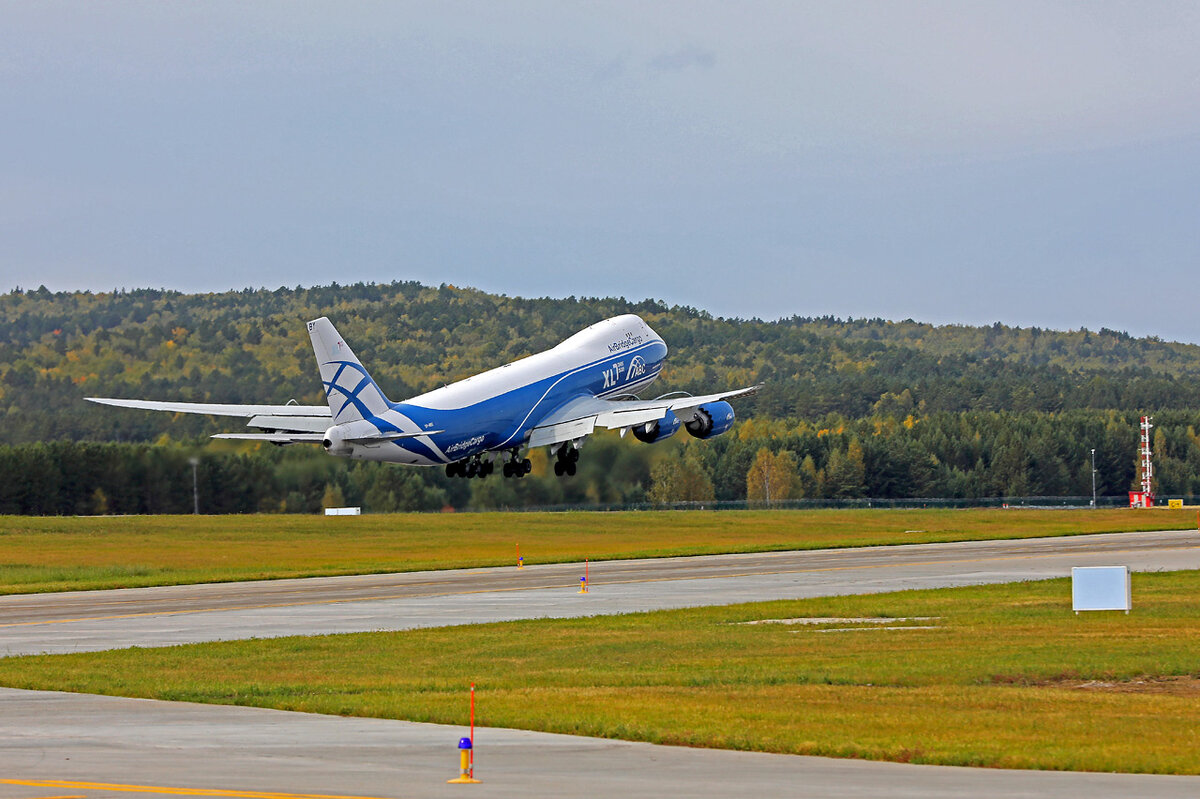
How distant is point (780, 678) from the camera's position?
3381 centimetres

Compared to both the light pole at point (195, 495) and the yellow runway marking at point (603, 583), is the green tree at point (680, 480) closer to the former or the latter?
the yellow runway marking at point (603, 583)

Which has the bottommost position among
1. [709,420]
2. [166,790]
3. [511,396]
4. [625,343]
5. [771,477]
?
[166,790]

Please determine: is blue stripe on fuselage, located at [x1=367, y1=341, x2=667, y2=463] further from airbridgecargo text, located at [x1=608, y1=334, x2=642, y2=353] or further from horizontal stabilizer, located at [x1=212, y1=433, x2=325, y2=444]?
horizontal stabilizer, located at [x1=212, y1=433, x2=325, y2=444]

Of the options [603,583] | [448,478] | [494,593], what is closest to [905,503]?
[448,478]

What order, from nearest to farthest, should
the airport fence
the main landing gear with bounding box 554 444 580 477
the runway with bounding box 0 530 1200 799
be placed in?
the runway with bounding box 0 530 1200 799
the main landing gear with bounding box 554 444 580 477
the airport fence

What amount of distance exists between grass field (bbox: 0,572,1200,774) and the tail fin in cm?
1221

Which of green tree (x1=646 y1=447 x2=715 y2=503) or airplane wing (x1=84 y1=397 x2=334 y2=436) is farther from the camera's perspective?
green tree (x1=646 y1=447 x2=715 y2=503)

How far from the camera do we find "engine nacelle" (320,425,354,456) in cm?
5772

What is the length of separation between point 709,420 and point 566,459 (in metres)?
6.67

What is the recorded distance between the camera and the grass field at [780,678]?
81.9 ft

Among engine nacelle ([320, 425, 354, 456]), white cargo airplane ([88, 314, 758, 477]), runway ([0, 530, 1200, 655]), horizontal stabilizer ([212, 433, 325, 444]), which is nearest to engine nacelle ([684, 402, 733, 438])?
white cargo airplane ([88, 314, 758, 477])

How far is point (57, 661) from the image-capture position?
132 feet

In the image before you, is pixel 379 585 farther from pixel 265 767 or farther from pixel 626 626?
pixel 265 767

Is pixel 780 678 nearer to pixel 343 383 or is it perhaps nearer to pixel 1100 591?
pixel 1100 591
